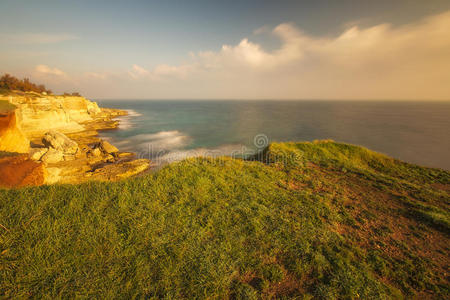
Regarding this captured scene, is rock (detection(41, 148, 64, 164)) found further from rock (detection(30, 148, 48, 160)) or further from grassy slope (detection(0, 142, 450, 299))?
grassy slope (detection(0, 142, 450, 299))

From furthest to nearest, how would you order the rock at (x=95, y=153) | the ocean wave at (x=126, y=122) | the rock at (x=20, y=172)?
the ocean wave at (x=126, y=122)
the rock at (x=95, y=153)
the rock at (x=20, y=172)

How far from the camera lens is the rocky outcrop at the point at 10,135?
12180mm

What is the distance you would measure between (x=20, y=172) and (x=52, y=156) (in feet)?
43.9

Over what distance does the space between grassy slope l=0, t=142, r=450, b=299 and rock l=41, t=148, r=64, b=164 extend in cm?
1609

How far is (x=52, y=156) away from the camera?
16844 millimetres

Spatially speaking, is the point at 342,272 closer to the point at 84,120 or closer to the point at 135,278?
the point at 135,278

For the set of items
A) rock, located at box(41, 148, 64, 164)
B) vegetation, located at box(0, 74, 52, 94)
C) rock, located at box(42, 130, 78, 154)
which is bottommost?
rock, located at box(41, 148, 64, 164)

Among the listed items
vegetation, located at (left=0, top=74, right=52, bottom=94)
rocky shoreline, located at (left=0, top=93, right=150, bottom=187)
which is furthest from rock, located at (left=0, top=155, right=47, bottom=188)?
vegetation, located at (left=0, top=74, right=52, bottom=94)

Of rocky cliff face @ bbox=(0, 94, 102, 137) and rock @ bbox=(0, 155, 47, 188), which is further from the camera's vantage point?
rocky cliff face @ bbox=(0, 94, 102, 137)

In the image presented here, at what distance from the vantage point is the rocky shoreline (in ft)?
25.0

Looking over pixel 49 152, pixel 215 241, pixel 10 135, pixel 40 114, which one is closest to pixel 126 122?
pixel 40 114

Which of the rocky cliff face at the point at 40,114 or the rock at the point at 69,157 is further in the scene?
the rocky cliff face at the point at 40,114

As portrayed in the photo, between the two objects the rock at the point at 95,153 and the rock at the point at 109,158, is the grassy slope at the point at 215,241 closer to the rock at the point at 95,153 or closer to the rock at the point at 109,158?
the rock at the point at 109,158

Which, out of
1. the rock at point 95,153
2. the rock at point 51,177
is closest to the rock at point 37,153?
the rock at point 95,153
